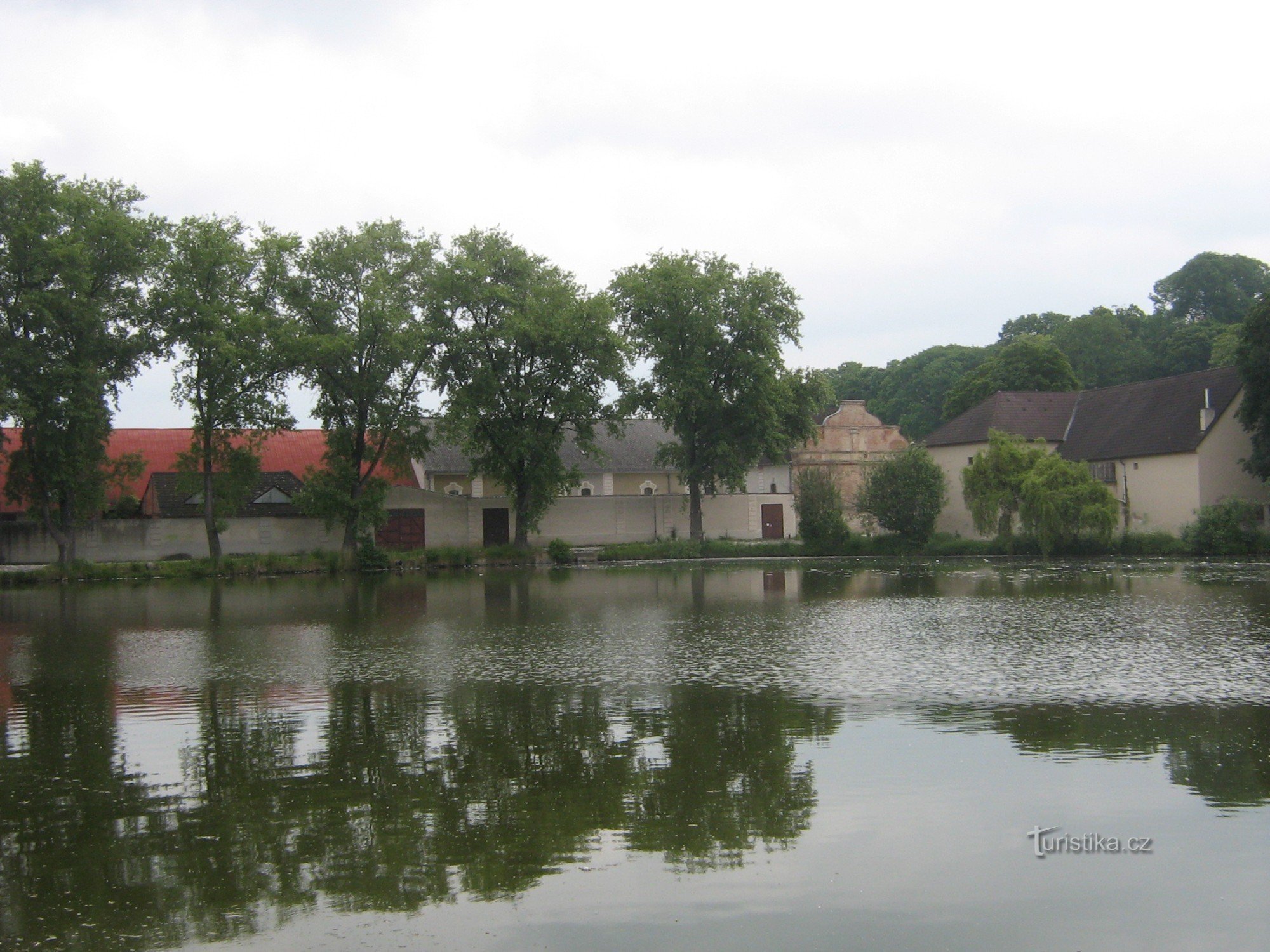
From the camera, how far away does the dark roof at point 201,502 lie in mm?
49938

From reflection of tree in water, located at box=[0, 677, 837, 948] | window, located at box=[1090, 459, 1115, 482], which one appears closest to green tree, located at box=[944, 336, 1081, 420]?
window, located at box=[1090, 459, 1115, 482]

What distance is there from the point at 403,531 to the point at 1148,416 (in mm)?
36232

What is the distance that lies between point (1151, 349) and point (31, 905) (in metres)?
85.6

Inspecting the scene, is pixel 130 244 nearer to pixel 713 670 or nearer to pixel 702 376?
pixel 702 376

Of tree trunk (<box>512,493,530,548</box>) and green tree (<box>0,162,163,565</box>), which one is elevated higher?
green tree (<box>0,162,163,565</box>)

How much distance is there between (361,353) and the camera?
44.5 m

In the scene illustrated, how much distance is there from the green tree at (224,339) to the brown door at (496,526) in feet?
41.9

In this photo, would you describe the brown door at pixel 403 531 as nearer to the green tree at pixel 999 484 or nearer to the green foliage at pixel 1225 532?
the green tree at pixel 999 484

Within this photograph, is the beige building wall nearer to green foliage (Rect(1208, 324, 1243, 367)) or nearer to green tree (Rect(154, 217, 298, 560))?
green foliage (Rect(1208, 324, 1243, 367))

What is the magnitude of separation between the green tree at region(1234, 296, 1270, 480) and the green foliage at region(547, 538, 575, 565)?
29261 millimetres

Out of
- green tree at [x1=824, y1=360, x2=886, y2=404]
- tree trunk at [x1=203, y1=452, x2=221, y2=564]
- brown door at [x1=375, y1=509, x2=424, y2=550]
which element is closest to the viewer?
tree trunk at [x1=203, y1=452, x2=221, y2=564]

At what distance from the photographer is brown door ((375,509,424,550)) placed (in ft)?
171

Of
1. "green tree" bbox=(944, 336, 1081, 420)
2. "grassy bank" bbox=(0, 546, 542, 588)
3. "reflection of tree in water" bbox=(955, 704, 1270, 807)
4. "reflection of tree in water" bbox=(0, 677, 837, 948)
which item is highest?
"green tree" bbox=(944, 336, 1081, 420)

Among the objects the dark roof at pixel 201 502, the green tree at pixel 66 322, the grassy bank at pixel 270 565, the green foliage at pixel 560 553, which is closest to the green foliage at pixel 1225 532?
the green foliage at pixel 560 553
